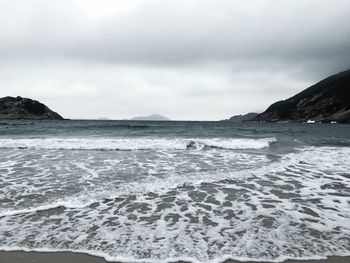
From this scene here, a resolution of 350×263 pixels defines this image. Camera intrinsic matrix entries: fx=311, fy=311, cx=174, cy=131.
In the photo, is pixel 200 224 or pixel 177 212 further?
pixel 177 212

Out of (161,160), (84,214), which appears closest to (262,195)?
(84,214)

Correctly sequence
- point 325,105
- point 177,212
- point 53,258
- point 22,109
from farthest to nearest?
point 325,105
point 22,109
point 177,212
point 53,258

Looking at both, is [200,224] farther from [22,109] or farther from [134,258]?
[22,109]

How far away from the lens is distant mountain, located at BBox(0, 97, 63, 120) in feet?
487

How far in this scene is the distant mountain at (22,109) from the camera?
487ft

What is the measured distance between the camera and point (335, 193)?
32.1 ft

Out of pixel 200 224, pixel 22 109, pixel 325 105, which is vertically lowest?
pixel 200 224

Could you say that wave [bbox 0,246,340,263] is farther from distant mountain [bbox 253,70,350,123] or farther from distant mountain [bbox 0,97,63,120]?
distant mountain [bbox 0,97,63,120]

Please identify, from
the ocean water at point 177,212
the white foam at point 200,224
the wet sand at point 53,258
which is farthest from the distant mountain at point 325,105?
the wet sand at point 53,258

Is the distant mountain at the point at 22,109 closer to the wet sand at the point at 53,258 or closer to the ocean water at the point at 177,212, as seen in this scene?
the ocean water at the point at 177,212

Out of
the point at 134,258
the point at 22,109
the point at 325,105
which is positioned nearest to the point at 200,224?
the point at 134,258

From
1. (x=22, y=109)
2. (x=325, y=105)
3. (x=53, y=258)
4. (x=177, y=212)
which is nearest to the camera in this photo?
(x=53, y=258)

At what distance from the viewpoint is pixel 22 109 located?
150 metres

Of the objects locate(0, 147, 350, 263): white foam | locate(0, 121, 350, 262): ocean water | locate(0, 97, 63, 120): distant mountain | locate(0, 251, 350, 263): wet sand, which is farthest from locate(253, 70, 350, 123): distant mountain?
locate(0, 251, 350, 263): wet sand
